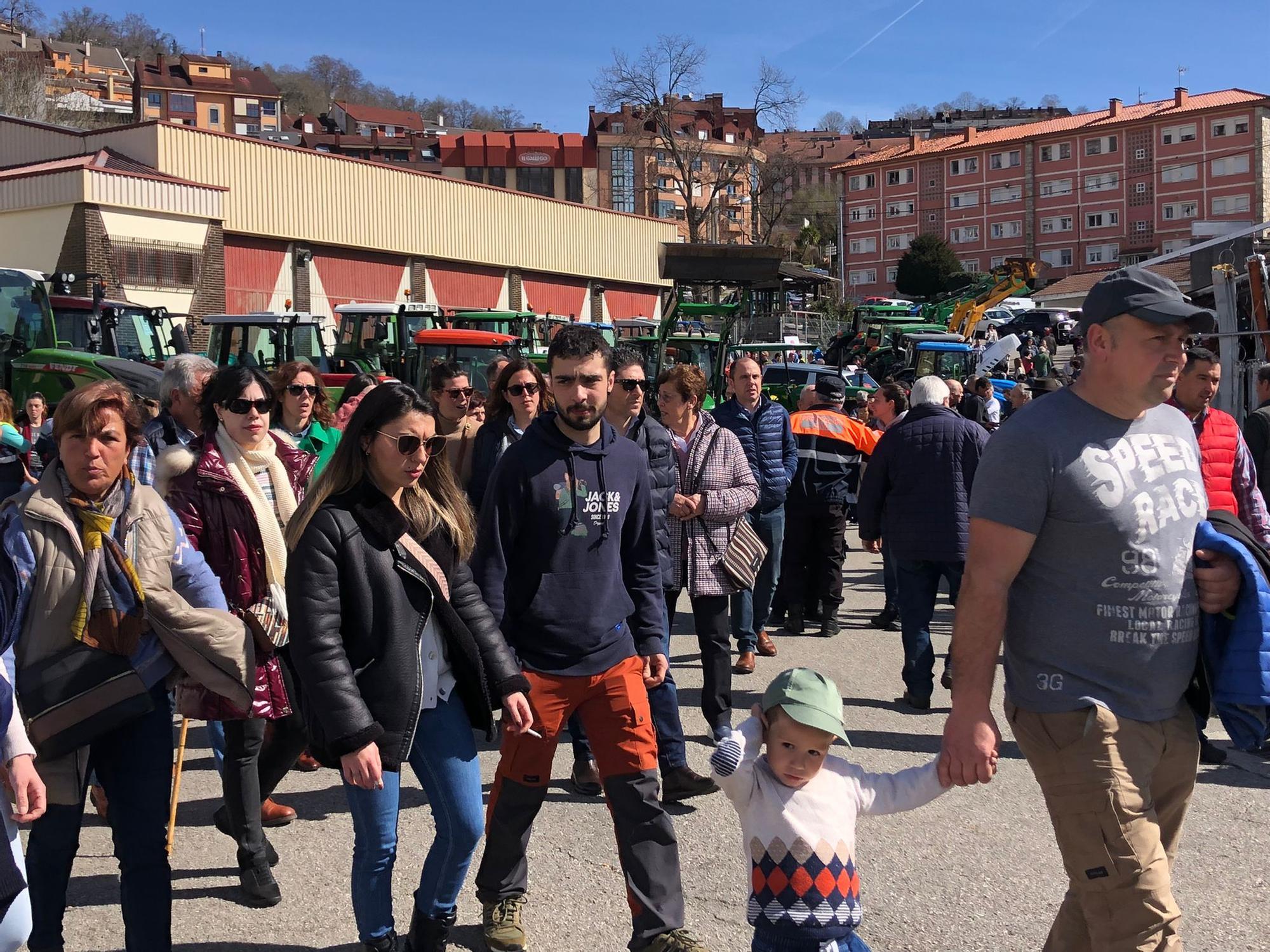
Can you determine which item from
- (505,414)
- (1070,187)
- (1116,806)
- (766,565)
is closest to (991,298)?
(766,565)

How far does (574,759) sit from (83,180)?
32021 millimetres

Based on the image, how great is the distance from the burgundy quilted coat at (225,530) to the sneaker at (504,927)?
1.21m

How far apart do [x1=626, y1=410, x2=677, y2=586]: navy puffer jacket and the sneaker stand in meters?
2.19

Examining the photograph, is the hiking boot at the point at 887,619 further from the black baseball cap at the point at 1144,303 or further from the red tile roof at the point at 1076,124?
the red tile roof at the point at 1076,124

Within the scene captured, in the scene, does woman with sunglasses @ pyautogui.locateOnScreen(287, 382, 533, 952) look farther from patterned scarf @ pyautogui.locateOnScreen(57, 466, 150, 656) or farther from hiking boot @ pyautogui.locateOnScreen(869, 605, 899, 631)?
hiking boot @ pyautogui.locateOnScreen(869, 605, 899, 631)

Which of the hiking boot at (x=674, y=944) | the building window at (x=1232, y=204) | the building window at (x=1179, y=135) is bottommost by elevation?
the hiking boot at (x=674, y=944)

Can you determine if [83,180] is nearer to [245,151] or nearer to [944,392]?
[245,151]

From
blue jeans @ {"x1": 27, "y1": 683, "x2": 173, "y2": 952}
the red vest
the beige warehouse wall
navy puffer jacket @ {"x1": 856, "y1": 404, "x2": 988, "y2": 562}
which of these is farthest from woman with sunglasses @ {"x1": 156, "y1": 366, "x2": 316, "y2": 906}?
the beige warehouse wall

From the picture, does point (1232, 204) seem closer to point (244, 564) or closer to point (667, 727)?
point (667, 727)

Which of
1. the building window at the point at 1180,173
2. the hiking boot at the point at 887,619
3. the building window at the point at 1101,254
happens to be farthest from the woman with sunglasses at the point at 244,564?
the building window at the point at 1101,254

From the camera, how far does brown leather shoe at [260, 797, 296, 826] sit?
5.68m

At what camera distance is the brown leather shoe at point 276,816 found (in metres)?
5.68

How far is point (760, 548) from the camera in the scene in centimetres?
733

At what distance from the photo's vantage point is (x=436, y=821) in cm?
387
